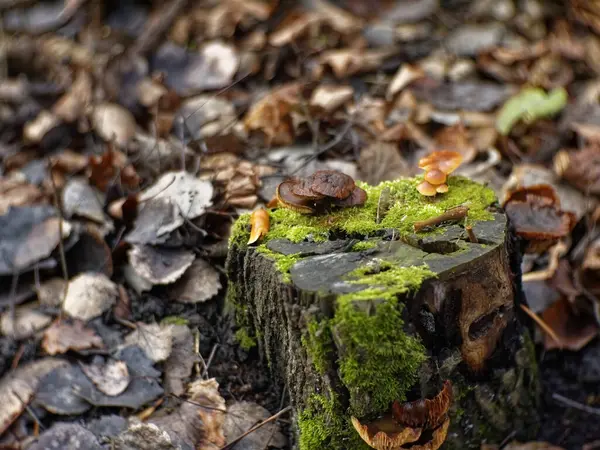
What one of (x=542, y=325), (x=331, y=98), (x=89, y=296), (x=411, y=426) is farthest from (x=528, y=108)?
(x=89, y=296)

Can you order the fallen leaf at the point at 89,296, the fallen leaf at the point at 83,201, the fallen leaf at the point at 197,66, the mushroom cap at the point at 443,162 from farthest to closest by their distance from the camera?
the fallen leaf at the point at 197,66 < the fallen leaf at the point at 83,201 < the fallen leaf at the point at 89,296 < the mushroom cap at the point at 443,162

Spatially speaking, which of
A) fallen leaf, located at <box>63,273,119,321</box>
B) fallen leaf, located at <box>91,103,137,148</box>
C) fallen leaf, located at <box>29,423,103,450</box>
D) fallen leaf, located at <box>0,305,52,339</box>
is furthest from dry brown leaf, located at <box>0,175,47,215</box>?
fallen leaf, located at <box>29,423,103,450</box>

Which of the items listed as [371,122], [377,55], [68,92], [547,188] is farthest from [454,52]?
→ [68,92]

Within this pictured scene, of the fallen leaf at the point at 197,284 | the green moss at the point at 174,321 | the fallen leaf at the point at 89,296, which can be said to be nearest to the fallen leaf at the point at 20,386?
the fallen leaf at the point at 89,296

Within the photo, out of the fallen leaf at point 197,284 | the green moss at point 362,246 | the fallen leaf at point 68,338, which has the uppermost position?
the green moss at point 362,246

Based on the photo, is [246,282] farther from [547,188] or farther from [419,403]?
[547,188]

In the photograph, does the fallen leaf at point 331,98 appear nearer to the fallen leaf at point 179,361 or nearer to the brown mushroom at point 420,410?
the fallen leaf at point 179,361
